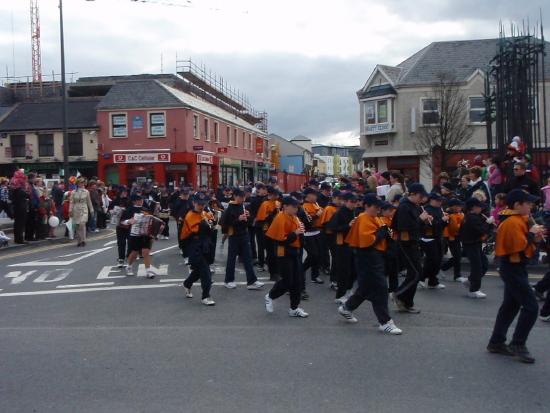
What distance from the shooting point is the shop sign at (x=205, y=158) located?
39.2 meters

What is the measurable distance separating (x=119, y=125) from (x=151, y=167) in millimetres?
3490

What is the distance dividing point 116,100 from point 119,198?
2765 centimetres

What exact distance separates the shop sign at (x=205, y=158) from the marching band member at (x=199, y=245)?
2984 cm

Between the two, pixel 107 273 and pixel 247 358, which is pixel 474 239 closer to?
pixel 247 358

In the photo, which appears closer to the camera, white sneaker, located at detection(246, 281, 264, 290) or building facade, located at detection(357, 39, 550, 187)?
white sneaker, located at detection(246, 281, 264, 290)

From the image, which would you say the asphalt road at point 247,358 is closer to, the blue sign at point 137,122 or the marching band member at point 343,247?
the marching band member at point 343,247

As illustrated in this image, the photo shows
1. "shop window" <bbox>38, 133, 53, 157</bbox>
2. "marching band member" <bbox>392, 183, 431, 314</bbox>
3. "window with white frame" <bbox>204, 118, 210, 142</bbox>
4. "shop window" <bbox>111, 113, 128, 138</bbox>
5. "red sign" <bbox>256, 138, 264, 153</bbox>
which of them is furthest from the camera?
"red sign" <bbox>256, 138, 264, 153</bbox>

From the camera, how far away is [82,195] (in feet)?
55.0

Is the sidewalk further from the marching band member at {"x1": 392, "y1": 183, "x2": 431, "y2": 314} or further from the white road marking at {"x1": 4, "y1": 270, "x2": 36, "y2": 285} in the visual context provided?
the marching band member at {"x1": 392, "y1": 183, "x2": 431, "y2": 314}

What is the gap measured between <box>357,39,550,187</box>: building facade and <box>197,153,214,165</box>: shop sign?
10530 mm

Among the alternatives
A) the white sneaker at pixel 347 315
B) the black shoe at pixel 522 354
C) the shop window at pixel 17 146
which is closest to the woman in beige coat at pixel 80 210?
the white sneaker at pixel 347 315

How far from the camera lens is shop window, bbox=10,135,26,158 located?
4019 centimetres

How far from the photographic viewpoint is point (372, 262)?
24.2 ft

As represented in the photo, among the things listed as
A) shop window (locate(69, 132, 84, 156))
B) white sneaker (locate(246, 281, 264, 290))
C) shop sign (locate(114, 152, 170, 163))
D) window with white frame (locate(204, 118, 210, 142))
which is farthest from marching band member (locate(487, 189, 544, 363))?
shop window (locate(69, 132, 84, 156))
